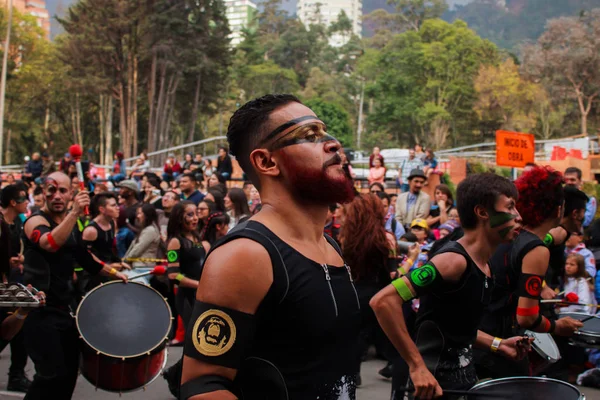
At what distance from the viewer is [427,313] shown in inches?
155

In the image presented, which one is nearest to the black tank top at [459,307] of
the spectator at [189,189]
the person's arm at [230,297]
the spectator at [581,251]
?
the person's arm at [230,297]

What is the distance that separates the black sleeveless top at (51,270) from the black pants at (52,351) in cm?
11

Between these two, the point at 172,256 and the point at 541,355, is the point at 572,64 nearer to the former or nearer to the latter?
the point at 172,256

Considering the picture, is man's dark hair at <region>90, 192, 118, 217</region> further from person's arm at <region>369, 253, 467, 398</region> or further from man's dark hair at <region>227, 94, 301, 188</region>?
man's dark hair at <region>227, 94, 301, 188</region>

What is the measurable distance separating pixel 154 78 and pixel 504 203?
4223 centimetres

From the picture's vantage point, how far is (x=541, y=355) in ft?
16.4

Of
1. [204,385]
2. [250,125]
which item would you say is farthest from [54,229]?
[204,385]

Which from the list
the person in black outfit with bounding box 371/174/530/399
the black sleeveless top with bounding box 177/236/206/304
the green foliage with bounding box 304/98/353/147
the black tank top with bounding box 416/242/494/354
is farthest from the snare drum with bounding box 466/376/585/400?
the green foliage with bounding box 304/98/353/147

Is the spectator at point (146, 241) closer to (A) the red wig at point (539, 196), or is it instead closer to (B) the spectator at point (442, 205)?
(B) the spectator at point (442, 205)

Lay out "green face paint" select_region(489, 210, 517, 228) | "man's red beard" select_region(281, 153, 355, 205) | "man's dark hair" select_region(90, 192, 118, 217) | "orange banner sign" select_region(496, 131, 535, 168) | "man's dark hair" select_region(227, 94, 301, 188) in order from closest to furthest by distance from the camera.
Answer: "man's red beard" select_region(281, 153, 355, 205)
"man's dark hair" select_region(227, 94, 301, 188)
"green face paint" select_region(489, 210, 517, 228)
"man's dark hair" select_region(90, 192, 118, 217)
"orange banner sign" select_region(496, 131, 535, 168)

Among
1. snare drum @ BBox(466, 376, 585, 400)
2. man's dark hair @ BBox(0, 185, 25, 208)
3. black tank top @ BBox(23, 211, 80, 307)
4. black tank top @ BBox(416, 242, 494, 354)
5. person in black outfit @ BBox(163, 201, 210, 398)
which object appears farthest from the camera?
man's dark hair @ BBox(0, 185, 25, 208)

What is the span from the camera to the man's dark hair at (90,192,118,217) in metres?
8.68

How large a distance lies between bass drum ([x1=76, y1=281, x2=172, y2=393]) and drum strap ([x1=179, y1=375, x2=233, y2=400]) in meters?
3.61

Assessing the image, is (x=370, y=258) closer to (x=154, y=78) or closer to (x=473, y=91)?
(x=154, y=78)
